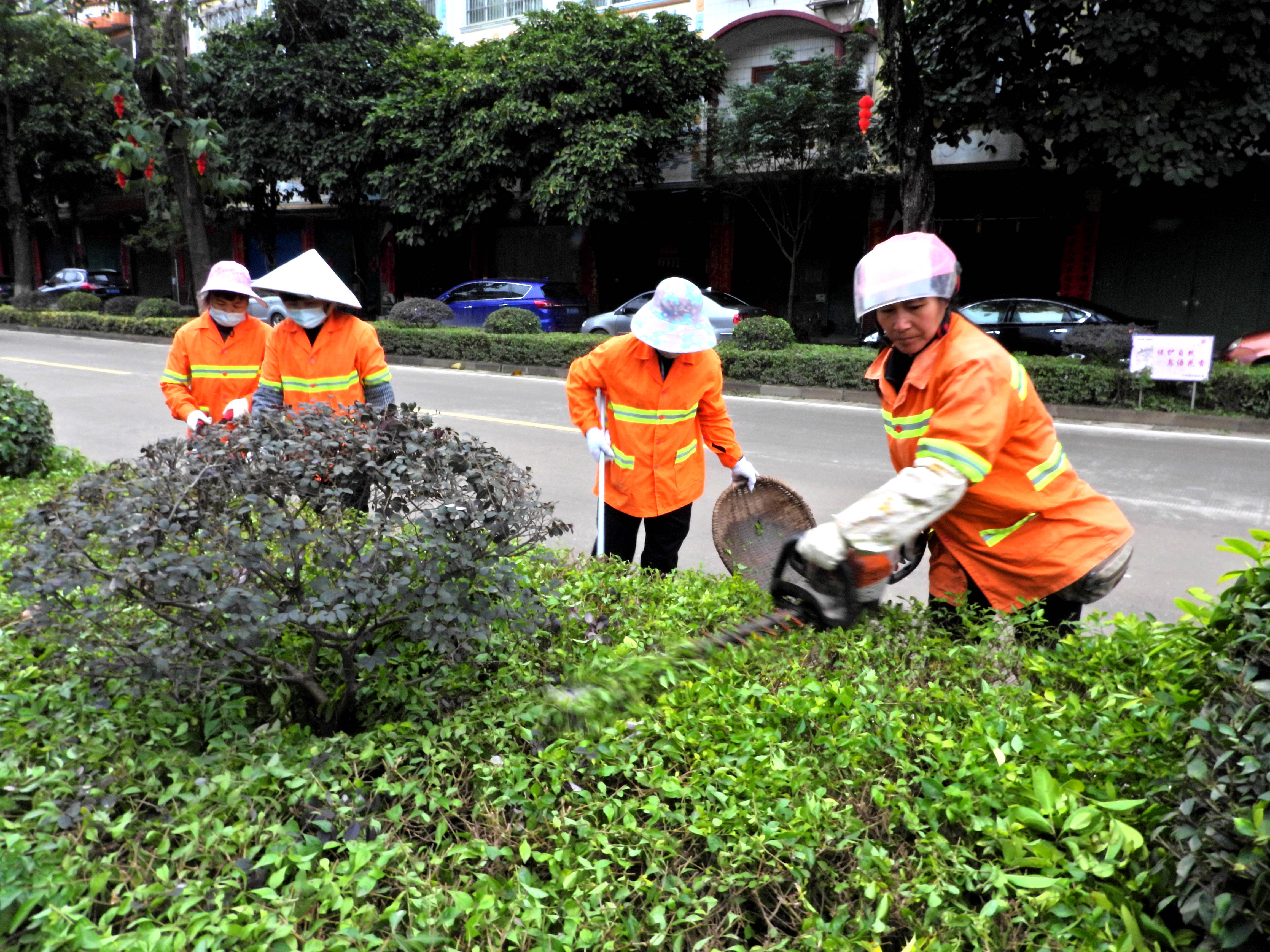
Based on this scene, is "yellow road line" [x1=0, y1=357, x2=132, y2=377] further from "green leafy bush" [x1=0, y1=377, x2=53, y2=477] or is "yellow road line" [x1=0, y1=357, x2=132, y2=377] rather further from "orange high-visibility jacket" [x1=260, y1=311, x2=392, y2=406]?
Result: "orange high-visibility jacket" [x1=260, y1=311, x2=392, y2=406]

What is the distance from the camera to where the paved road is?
585cm

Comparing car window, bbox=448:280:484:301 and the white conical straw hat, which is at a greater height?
car window, bbox=448:280:484:301

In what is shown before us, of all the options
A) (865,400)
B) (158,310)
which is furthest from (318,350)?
(158,310)

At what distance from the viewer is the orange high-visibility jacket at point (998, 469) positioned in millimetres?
2367

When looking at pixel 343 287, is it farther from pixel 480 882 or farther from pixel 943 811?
pixel 943 811

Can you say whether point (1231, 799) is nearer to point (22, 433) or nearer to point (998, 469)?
point (998, 469)

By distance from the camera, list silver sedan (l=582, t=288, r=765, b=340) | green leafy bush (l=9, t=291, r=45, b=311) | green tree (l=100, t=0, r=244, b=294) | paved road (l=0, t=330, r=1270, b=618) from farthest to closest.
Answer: green leafy bush (l=9, t=291, r=45, b=311), silver sedan (l=582, t=288, r=765, b=340), green tree (l=100, t=0, r=244, b=294), paved road (l=0, t=330, r=1270, b=618)

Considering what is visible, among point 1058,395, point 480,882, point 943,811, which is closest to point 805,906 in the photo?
point 943,811

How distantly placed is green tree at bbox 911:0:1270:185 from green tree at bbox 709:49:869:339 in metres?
3.59

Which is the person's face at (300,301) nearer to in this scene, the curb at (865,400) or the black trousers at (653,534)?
the black trousers at (653,534)

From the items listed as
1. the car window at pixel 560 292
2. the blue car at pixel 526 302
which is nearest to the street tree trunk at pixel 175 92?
the blue car at pixel 526 302

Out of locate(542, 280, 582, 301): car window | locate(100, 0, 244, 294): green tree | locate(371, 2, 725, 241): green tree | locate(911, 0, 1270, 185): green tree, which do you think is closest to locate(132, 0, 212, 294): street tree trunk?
locate(100, 0, 244, 294): green tree

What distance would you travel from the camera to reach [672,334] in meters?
3.89

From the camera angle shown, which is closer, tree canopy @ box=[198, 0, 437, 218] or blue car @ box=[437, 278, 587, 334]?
blue car @ box=[437, 278, 587, 334]
